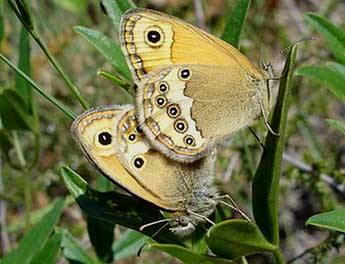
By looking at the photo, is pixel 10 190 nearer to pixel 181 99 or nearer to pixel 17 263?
pixel 17 263

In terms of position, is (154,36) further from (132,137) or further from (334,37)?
(334,37)

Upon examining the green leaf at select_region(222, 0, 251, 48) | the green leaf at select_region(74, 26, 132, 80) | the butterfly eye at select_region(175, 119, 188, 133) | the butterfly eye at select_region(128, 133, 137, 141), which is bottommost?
the butterfly eye at select_region(128, 133, 137, 141)

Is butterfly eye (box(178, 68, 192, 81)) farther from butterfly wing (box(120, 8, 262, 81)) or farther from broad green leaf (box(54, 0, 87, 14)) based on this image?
broad green leaf (box(54, 0, 87, 14))

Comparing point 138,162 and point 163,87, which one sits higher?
point 163,87

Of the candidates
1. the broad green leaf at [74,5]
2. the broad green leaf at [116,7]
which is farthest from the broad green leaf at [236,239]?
the broad green leaf at [74,5]

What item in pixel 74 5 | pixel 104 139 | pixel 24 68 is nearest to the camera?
pixel 104 139

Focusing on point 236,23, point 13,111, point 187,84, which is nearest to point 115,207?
point 187,84

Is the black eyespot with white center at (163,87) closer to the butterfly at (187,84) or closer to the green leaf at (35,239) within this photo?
the butterfly at (187,84)

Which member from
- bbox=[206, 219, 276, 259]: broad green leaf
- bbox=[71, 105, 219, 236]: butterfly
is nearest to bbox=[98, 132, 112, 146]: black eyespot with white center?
bbox=[71, 105, 219, 236]: butterfly
